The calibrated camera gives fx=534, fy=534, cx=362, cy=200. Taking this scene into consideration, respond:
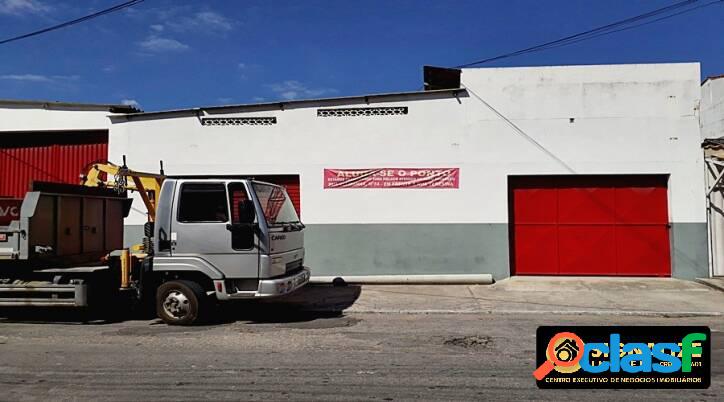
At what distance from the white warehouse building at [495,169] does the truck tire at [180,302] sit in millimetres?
5406

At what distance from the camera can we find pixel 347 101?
13.7 metres

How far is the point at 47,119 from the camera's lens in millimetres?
14695

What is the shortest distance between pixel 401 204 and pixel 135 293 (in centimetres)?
676

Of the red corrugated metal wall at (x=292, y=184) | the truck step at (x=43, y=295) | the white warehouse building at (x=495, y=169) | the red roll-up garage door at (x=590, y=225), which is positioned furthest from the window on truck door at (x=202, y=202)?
the red roll-up garage door at (x=590, y=225)

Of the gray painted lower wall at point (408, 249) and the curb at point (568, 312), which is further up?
the gray painted lower wall at point (408, 249)

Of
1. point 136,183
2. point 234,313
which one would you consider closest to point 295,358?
point 234,313

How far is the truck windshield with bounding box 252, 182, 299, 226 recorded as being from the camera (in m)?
8.75

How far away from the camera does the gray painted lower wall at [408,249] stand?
43.6ft

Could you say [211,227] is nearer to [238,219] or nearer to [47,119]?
[238,219]

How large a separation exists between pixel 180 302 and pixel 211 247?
3.24 ft

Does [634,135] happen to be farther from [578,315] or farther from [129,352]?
[129,352]

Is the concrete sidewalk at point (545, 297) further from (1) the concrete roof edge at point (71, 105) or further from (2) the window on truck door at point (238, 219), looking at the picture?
(1) the concrete roof edge at point (71, 105)

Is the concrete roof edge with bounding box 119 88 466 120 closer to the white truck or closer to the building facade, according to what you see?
the building facade

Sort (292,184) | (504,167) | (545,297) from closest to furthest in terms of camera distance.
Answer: (545,297), (504,167), (292,184)
